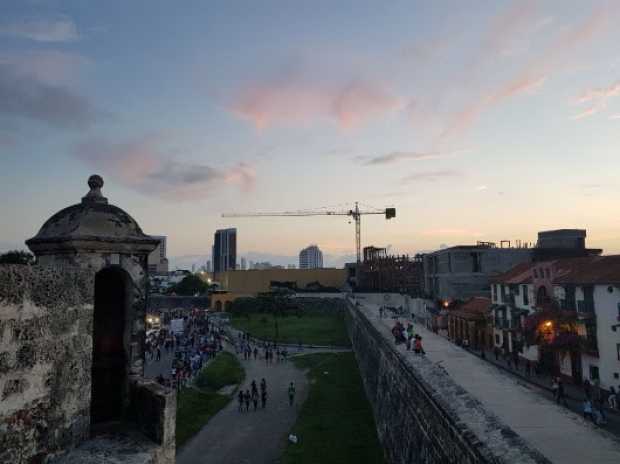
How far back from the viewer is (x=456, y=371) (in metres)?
19.7

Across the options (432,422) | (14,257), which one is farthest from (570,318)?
(14,257)

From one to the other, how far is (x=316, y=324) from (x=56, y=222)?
54659 millimetres

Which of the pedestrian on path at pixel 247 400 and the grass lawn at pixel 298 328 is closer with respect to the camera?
the pedestrian on path at pixel 247 400

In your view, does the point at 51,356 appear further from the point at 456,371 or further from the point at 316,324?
the point at 316,324

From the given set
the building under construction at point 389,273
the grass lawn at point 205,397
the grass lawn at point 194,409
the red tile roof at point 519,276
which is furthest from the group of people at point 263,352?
the building under construction at point 389,273

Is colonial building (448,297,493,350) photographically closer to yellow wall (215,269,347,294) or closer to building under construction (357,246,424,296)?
building under construction (357,246,424,296)

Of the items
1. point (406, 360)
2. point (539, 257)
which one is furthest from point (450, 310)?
point (406, 360)

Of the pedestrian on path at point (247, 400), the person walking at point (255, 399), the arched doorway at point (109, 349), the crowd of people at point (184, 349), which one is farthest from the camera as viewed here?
the crowd of people at point (184, 349)

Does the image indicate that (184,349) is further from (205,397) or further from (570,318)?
(570,318)

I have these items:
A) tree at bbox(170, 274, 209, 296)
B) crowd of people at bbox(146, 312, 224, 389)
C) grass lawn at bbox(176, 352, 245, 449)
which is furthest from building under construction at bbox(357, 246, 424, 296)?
grass lawn at bbox(176, 352, 245, 449)

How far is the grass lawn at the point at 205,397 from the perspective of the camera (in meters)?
23.0

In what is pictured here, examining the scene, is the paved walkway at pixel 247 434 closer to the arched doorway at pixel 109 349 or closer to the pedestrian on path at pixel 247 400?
the pedestrian on path at pixel 247 400

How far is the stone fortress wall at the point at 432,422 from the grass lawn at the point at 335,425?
2.92ft

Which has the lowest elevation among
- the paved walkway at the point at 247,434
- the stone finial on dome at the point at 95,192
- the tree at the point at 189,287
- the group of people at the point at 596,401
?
the paved walkway at the point at 247,434
